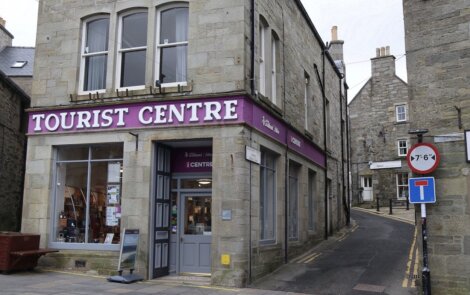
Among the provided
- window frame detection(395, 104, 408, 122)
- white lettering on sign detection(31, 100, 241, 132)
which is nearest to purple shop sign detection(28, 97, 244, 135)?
white lettering on sign detection(31, 100, 241, 132)

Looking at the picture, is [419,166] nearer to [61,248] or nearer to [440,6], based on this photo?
[440,6]

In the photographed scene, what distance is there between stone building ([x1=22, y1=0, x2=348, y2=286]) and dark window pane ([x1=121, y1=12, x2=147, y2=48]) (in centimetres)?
3

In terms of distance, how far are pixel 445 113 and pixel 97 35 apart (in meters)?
9.35

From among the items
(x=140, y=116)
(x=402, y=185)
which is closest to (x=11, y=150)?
(x=140, y=116)

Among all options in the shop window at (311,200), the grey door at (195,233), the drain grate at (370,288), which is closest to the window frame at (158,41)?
the grey door at (195,233)

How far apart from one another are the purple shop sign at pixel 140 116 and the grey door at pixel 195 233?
2223 mm

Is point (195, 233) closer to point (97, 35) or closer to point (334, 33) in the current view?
point (97, 35)

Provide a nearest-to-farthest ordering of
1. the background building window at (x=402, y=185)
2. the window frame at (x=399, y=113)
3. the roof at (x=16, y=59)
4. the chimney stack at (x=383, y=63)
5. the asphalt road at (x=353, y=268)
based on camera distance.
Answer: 1. the asphalt road at (x=353, y=268)
2. the roof at (x=16, y=59)
3. the background building window at (x=402, y=185)
4. the window frame at (x=399, y=113)
5. the chimney stack at (x=383, y=63)

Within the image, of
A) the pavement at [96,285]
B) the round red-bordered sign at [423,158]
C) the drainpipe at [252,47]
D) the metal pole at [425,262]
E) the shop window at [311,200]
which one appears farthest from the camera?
the shop window at [311,200]

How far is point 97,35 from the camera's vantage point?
44.0 feet

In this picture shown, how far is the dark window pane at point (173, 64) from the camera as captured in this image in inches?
486

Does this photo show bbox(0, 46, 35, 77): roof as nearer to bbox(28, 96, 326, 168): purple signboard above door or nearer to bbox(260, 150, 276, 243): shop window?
bbox(28, 96, 326, 168): purple signboard above door

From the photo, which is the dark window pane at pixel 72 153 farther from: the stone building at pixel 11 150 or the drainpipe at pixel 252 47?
the drainpipe at pixel 252 47

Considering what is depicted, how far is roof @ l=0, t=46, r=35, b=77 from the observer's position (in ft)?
73.6
